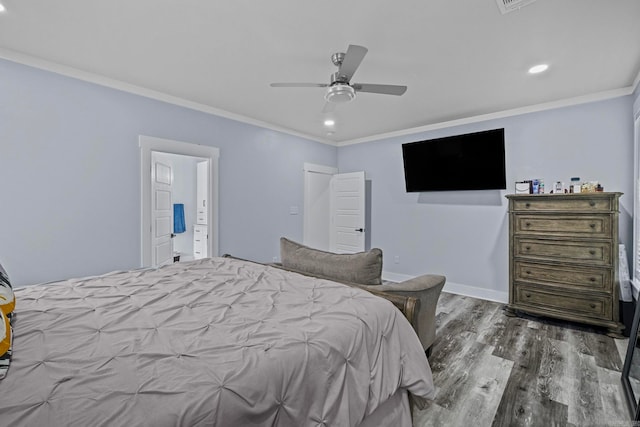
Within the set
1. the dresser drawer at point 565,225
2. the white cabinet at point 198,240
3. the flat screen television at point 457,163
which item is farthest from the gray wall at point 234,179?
the white cabinet at point 198,240

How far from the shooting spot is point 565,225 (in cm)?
329

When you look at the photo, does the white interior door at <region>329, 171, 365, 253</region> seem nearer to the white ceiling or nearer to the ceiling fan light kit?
the white ceiling

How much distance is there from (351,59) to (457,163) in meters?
2.83

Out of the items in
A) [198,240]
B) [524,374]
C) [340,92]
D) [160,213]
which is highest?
[340,92]

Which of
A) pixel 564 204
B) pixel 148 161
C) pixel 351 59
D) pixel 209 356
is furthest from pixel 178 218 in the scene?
pixel 564 204

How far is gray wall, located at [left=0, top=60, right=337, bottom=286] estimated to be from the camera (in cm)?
263

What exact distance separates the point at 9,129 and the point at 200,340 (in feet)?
9.63

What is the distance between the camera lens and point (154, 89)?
341 cm

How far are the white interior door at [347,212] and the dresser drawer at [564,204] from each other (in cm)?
248

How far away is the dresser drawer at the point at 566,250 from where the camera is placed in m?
3.08

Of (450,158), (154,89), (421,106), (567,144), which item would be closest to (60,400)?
(154,89)

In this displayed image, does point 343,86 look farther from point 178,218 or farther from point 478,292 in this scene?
point 178,218

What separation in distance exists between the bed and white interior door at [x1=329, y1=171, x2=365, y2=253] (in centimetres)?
362

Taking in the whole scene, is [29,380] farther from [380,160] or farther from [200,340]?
[380,160]
